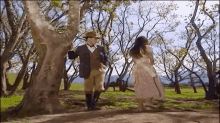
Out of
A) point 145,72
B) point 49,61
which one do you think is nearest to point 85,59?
point 49,61

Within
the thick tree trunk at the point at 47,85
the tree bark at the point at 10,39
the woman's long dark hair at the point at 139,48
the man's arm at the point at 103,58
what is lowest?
the thick tree trunk at the point at 47,85

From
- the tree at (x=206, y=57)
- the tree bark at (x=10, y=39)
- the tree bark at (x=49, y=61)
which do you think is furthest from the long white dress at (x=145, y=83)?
the tree bark at (x=10, y=39)

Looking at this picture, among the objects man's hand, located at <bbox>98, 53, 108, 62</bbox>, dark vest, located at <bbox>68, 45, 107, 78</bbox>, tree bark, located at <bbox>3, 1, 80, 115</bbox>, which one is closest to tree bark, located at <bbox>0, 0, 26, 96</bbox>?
tree bark, located at <bbox>3, 1, 80, 115</bbox>

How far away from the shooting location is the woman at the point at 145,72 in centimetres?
422

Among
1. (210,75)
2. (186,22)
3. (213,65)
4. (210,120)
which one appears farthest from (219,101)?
(186,22)

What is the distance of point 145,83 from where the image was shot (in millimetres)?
4301

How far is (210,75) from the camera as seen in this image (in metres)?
8.72

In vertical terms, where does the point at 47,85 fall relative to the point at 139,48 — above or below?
below

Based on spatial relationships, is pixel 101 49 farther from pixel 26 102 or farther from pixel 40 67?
pixel 26 102

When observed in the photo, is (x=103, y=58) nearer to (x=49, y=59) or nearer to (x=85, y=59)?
(x=85, y=59)

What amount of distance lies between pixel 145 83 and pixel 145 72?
221mm

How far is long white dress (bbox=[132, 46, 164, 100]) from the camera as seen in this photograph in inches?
167

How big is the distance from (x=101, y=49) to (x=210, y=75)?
600 cm

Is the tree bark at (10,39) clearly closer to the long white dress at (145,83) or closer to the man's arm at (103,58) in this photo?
the man's arm at (103,58)
